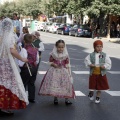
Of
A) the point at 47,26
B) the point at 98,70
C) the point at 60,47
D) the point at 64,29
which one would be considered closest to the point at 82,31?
the point at 64,29

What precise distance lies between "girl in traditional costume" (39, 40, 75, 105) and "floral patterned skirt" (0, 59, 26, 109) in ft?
4.66

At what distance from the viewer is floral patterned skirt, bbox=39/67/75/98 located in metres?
8.16

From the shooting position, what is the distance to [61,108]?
7.90 m

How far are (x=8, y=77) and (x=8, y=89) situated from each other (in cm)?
21

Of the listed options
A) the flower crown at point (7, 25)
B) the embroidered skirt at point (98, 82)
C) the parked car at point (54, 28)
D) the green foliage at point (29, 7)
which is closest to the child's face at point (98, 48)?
the embroidered skirt at point (98, 82)

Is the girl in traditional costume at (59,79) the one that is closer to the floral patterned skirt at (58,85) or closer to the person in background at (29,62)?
the floral patterned skirt at (58,85)

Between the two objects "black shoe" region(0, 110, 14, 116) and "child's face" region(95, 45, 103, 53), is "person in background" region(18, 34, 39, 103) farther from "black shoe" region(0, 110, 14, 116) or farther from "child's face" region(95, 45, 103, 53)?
"child's face" region(95, 45, 103, 53)

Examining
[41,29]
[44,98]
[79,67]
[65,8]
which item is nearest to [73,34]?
[65,8]

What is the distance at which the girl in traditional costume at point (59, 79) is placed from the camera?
8.16m

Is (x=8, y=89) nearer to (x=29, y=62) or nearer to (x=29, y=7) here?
(x=29, y=62)

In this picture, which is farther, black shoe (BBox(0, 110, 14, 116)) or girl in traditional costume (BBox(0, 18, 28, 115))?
black shoe (BBox(0, 110, 14, 116))

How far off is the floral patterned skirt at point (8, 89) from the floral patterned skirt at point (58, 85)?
55.6 inches

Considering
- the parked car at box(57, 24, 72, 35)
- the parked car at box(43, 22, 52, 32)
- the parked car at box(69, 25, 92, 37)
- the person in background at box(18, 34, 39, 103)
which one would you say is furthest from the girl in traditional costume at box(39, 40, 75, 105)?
the parked car at box(43, 22, 52, 32)

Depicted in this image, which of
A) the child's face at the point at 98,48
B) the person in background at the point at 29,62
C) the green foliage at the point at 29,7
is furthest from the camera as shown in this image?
the green foliage at the point at 29,7
